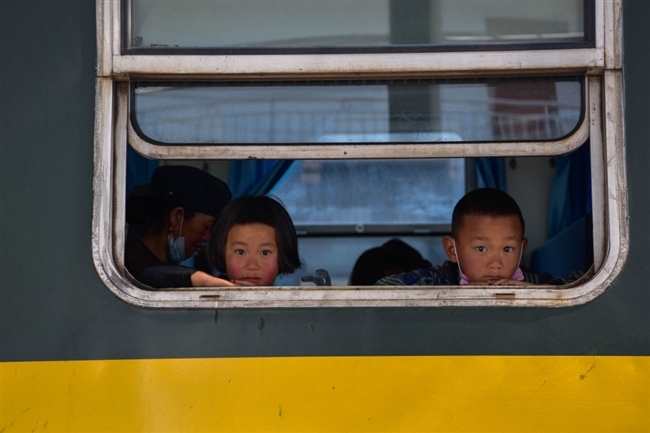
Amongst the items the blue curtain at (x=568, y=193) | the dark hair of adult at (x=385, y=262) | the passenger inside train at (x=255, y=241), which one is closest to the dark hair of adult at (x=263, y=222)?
the passenger inside train at (x=255, y=241)

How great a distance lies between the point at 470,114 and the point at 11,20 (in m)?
1.12

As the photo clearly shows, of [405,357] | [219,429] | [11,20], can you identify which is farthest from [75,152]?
[405,357]

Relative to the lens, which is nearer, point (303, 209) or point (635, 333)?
point (635, 333)

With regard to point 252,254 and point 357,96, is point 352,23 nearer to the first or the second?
point 357,96

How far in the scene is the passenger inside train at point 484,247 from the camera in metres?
2.55

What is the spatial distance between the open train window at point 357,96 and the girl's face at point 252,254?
1.40ft

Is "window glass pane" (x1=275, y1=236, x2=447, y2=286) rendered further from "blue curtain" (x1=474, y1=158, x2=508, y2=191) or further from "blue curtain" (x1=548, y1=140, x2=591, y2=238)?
"blue curtain" (x1=548, y1=140, x2=591, y2=238)

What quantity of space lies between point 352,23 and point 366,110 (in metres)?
0.21

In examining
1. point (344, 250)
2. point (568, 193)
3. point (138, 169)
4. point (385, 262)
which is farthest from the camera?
point (344, 250)

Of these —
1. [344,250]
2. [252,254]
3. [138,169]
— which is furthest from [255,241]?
[344,250]

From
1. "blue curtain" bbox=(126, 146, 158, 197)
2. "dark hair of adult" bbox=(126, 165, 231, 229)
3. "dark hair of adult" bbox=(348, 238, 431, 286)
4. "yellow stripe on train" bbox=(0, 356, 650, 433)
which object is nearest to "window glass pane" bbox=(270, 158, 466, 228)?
"dark hair of adult" bbox=(348, 238, 431, 286)

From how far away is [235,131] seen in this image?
2.29m

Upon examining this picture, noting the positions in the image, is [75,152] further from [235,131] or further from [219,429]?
[219,429]

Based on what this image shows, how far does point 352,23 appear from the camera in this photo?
2.24 m
